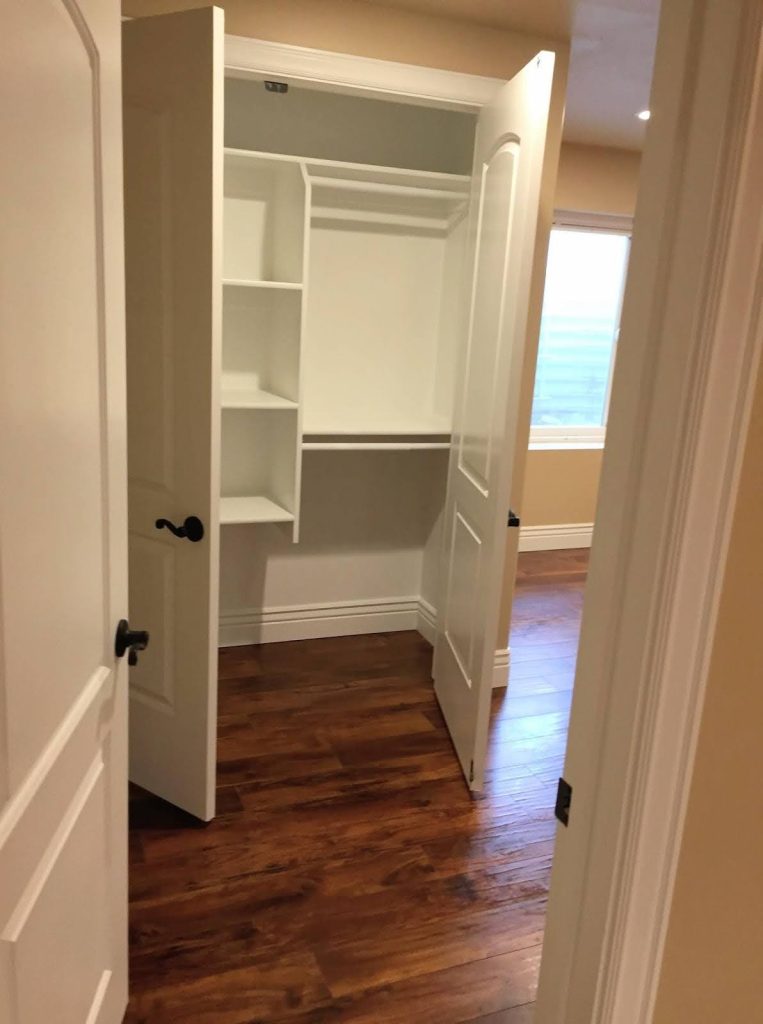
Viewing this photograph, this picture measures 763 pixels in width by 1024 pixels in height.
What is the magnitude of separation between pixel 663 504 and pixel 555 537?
484 cm

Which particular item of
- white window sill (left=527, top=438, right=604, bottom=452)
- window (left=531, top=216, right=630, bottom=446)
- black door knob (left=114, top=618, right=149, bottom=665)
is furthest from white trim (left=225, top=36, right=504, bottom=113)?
white window sill (left=527, top=438, right=604, bottom=452)

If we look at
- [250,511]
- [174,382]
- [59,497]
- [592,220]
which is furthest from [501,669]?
[592,220]

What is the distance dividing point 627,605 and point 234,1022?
4.76ft

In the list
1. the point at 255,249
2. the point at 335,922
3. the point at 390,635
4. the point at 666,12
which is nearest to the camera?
the point at 666,12

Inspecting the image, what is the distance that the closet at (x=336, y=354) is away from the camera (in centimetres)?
325

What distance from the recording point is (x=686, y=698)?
995 millimetres

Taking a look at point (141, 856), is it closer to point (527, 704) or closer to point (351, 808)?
point (351, 808)

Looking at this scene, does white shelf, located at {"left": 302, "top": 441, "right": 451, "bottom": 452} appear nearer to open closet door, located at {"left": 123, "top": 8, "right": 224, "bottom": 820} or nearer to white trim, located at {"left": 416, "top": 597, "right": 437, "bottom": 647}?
white trim, located at {"left": 416, "top": 597, "right": 437, "bottom": 647}

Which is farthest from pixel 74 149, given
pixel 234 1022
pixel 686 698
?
pixel 234 1022

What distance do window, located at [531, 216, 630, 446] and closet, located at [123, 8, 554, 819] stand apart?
2.00 metres

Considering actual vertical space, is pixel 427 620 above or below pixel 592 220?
below

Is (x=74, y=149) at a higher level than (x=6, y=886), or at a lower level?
higher

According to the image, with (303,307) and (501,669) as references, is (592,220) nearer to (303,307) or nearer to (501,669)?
(303,307)

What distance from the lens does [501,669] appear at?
354 cm
